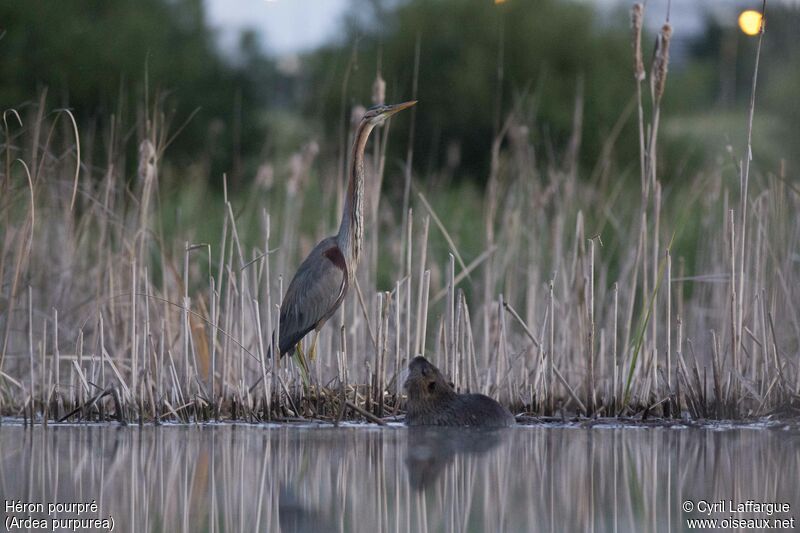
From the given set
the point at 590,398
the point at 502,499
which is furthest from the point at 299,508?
the point at 590,398

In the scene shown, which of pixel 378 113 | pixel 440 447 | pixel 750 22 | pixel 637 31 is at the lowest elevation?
pixel 440 447

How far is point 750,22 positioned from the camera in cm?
669

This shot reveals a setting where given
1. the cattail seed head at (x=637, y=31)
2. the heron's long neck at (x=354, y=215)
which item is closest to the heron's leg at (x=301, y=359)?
the heron's long neck at (x=354, y=215)

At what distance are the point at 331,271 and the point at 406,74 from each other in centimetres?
1373

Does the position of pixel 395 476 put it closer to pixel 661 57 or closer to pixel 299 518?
pixel 299 518

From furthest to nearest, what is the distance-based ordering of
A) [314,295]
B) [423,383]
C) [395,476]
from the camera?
1. [314,295]
2. [423,383]
3. [395,476]

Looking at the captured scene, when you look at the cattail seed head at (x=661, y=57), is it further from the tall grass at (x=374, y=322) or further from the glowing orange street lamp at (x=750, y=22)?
the glowing orange street lamp at (x=750, y=22)

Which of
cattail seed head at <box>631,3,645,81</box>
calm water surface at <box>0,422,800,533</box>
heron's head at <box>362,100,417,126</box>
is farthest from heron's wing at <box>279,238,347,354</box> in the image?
cattail seed head at <box>631,3,645,81</box>

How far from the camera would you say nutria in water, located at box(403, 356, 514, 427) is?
616 centimetres

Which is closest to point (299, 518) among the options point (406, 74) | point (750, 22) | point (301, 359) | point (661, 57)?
point (301, 359)

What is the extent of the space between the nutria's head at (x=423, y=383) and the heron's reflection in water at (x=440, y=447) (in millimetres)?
156

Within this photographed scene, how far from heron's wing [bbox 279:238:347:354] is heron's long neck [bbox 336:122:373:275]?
0.08 meters

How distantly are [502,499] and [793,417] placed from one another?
7.91ft

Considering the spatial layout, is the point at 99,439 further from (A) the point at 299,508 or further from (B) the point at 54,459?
(A) the point at 299,508
